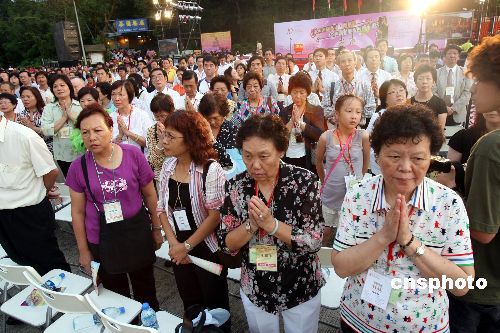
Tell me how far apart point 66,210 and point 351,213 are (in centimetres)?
372

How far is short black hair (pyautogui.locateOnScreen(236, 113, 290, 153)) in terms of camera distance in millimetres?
1663

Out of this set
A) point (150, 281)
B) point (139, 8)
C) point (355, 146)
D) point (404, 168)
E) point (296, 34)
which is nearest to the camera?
point (404, 168)

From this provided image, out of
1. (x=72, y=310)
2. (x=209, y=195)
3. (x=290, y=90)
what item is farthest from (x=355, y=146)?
(x=72, y=310)

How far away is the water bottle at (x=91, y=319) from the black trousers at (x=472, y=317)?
195 cm

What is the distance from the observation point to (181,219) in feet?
7.18

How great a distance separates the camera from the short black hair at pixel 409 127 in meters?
1.21

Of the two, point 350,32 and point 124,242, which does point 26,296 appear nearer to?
point 124,242

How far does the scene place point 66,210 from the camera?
3.99m

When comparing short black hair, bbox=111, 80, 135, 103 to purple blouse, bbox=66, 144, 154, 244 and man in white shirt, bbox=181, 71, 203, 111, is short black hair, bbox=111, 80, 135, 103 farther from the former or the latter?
purple blouse, bbox=66, 144, 154, 244

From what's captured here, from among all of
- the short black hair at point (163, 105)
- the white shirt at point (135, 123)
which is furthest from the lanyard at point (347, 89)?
the white shirt at point (135, 123)

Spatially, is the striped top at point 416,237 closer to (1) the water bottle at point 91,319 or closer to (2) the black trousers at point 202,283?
(2) the black trousers at point 202,283

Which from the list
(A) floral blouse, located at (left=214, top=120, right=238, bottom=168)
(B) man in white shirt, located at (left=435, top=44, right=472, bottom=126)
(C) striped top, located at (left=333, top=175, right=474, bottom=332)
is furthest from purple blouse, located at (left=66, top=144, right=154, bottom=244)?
(B) man in white shirt, located at (left=435, top=44, right=472, bottom=126)

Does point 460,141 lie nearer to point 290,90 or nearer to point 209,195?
point 209,195

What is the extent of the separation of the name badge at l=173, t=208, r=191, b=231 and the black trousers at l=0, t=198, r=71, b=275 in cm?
146
